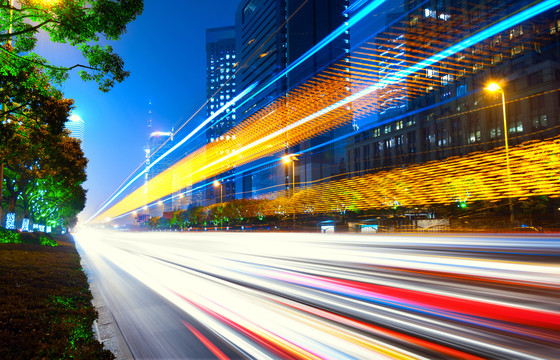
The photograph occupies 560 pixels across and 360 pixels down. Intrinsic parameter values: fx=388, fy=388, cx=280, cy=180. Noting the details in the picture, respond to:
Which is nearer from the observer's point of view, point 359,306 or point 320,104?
point 359,306

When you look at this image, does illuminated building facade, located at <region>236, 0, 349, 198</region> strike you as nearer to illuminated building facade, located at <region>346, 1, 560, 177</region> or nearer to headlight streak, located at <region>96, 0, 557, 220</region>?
illuminated building facade, located at <region>346, 1, 560, 177</region>

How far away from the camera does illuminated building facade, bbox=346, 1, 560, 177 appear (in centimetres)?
5891

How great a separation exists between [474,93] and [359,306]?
76.3 metres

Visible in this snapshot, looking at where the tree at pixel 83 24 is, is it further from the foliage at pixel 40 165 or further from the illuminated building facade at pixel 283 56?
the illuminated building facade at pixel 283 56

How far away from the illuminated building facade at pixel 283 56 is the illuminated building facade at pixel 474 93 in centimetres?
1384

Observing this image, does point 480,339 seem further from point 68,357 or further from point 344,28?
point 344,28

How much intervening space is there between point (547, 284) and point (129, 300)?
7.29 metres

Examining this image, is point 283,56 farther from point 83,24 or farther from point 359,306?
point 359,306

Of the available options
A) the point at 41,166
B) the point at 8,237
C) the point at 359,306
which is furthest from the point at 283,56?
the point at 359,306

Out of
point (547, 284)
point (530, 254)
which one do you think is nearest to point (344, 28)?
point (530, 254)

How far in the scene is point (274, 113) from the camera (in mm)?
30328

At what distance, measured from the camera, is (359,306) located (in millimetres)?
5914

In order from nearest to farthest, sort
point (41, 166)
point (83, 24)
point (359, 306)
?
point (359, 306) → point (83, 24) → point (41, 166)

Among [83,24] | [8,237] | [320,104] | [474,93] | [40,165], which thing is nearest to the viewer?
[83,24]
